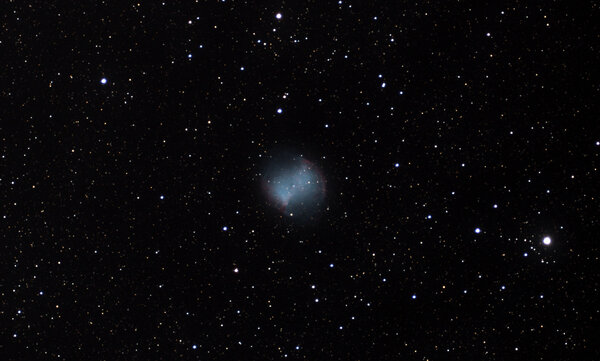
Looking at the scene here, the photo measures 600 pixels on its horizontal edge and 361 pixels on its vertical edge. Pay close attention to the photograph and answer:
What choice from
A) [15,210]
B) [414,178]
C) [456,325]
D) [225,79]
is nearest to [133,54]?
[225,79]

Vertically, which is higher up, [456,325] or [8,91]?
[8,91]

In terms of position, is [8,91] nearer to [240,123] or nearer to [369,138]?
[240,123]

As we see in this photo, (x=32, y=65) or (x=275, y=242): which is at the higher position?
(x=32, y=65)

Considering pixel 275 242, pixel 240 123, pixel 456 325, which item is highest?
pixel 240 123

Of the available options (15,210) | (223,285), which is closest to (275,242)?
(223,285)

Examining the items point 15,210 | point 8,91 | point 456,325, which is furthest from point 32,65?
point 456,325

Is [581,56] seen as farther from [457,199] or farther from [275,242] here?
[275,242]
